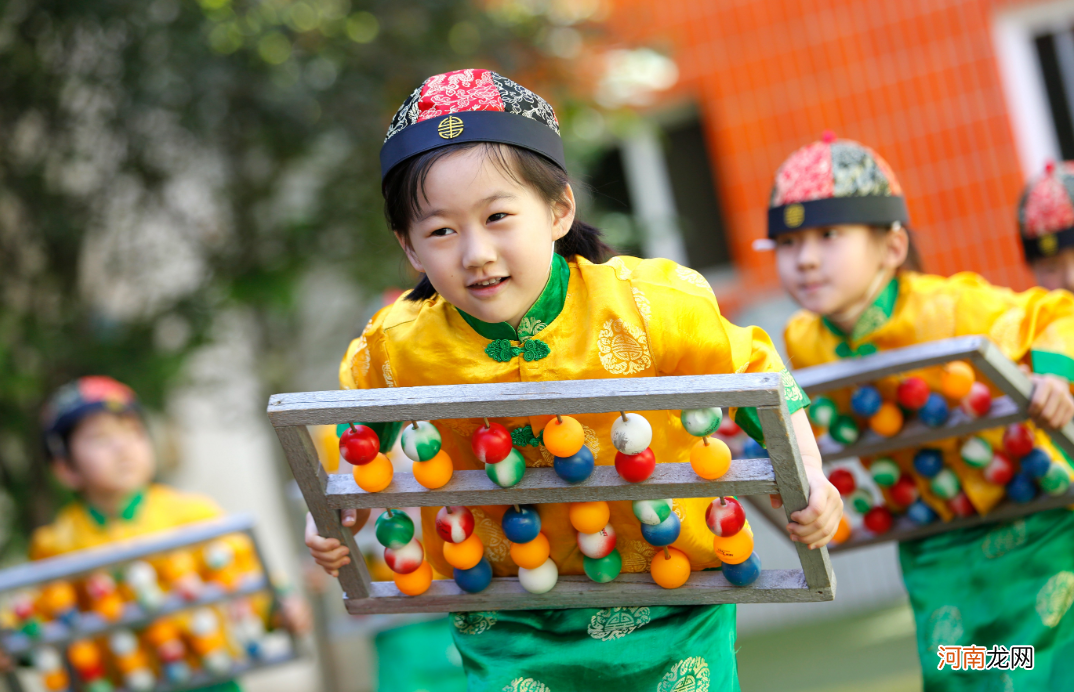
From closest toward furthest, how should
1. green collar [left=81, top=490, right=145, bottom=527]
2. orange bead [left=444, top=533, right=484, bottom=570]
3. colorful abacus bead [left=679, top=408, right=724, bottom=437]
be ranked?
1. colorful abacus bead [left=679, top=408, right=724, bottom=437]
2. orange bead [left=444, top=533, right=484, bottom=570]
3. green collar [left=81, top=490, right=145, bottom=527]

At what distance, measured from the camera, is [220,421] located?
6.16m

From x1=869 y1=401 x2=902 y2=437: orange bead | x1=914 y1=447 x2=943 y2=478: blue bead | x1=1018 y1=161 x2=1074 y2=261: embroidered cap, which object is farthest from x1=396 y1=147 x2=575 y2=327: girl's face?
x1=1018 y1=161 x2=1074 y2=261: embroidered cap

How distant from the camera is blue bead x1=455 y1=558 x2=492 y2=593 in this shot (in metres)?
2.27

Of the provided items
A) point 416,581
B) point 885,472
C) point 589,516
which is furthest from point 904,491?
point 416,581

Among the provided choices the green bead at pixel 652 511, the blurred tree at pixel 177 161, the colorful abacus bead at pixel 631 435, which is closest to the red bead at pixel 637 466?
the colorful abacus bead at pixel 631 435

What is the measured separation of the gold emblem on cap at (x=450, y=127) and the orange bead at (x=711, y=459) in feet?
2.59

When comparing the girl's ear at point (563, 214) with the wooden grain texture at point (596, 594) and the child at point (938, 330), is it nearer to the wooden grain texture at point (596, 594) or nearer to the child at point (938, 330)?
the wooden grain texture at point (596, 594)

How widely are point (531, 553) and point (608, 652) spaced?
0.99 ft

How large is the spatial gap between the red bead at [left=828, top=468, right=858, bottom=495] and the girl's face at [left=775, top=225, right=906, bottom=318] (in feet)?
1.88

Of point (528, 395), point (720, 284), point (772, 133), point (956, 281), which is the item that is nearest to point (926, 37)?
point (772, 133)

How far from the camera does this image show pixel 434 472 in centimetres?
210

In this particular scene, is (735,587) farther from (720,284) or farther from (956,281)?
(720,284)

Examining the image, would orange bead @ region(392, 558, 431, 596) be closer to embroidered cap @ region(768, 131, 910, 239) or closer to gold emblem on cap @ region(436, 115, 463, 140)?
gold emblem on cap @ region(436, 115, 463, 140)

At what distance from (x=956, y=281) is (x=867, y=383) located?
0.46 meters
